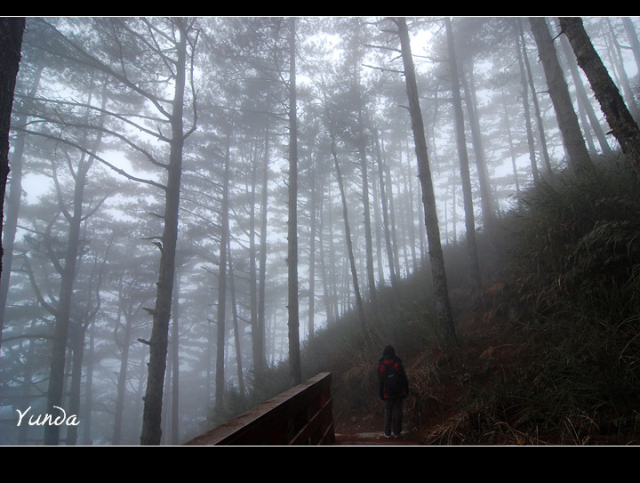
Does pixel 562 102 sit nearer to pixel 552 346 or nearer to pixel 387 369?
pixel 552 346

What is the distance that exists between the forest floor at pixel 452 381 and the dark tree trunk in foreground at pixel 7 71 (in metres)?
4.75

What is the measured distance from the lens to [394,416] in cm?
503

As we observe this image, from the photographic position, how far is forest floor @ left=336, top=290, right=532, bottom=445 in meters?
4.37

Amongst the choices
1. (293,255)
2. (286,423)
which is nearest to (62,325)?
(293,255)

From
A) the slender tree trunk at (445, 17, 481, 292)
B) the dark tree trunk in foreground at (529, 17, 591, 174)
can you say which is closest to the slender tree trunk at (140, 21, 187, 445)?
the slender tree trunk at (445, 17, 481, 292)

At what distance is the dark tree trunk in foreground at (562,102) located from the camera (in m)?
6.84

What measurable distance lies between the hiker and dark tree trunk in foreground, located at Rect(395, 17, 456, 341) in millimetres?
1643

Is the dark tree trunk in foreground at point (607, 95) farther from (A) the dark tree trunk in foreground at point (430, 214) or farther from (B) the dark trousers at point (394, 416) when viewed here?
(B) the dark trousers at point (394, 416)

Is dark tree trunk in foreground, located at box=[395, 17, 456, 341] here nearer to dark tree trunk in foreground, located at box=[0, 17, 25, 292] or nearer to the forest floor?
the forest floor

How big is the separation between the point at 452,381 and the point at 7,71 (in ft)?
23.6

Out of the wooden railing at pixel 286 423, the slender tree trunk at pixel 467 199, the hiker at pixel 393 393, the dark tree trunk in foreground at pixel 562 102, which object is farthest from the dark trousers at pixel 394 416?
the dark tree trunk in foreground at pixel 562 102

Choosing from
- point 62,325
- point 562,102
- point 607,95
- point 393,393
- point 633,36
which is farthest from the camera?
point 633,36

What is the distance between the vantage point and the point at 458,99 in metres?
10.8

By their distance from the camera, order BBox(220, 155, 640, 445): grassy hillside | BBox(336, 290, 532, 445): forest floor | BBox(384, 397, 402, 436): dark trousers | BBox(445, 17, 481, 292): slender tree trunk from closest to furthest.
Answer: BBox(220, 155, 640, 445): grassy hillside, BBox(336, 290, 532, 445): forest floor, BBox(384, 397, 402, 436): dark trousers, BBox(445, 17, 481, 292): slender tree trunk
